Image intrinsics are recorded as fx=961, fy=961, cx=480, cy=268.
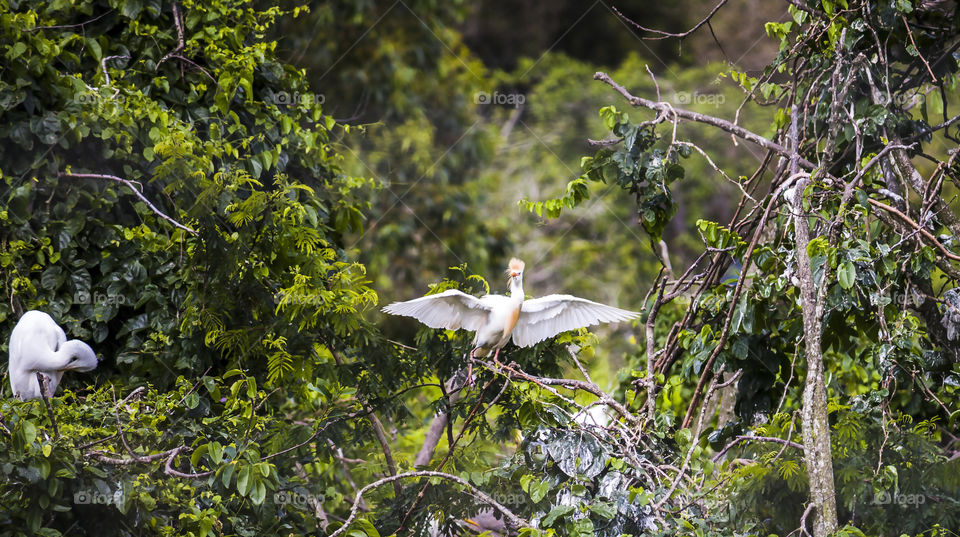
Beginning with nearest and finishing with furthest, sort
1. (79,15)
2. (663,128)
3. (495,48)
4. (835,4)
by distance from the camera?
(835,4) < (79,15) < (663,128) < (495,48)

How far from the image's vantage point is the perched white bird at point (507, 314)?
3.19 m

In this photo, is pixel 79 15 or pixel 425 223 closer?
pixel 79 15

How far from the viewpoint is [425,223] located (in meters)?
7.04

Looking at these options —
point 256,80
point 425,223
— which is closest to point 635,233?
point 425,223

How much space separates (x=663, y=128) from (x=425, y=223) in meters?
2.24

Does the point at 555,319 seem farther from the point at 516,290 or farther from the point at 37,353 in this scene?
the point at 37,353

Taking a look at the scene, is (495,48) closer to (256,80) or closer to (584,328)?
(256,80)

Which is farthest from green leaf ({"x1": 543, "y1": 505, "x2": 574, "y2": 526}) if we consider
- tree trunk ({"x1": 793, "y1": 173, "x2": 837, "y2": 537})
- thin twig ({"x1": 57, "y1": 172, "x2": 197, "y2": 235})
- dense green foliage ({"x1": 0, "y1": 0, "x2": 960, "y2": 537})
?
thin twig ({"x1": 57, "y1": 172, "x2": 197, "y2": 235})

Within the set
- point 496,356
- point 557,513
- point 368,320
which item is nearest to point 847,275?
point 557,513

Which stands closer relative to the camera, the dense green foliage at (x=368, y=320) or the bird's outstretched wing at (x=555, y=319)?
the dense green foliage at (x=368, y=320)

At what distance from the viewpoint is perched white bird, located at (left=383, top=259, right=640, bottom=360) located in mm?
3193

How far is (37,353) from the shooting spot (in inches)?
128

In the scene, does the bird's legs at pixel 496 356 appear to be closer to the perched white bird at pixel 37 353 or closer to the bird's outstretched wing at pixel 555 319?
the bird's outstretched wing at pixel 555 319

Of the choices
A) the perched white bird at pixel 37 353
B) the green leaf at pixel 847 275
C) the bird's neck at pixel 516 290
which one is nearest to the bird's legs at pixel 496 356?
the bird's neck at pixel 516 290
